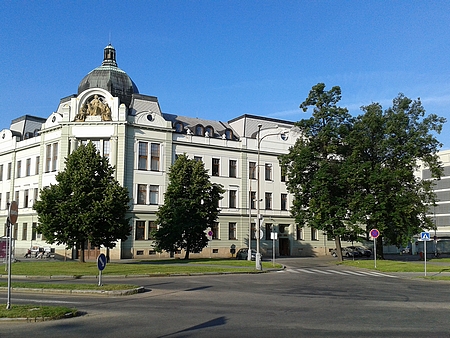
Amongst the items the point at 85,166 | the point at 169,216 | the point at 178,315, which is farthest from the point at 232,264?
the point at 178,315

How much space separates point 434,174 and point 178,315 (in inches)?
1491

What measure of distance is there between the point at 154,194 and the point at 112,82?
14.2 m

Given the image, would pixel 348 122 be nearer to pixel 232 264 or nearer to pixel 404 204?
pixel 404 204

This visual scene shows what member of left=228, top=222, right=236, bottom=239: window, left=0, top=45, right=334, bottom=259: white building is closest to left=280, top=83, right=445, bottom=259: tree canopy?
left=0, top=45, right=334, bottom=259: white building

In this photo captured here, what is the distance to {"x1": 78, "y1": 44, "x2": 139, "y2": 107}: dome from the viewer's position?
5500cm

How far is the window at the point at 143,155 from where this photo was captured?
53.2 m

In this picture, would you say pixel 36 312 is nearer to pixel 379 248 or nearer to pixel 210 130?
pixel 379 248

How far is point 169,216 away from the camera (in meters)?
44.1

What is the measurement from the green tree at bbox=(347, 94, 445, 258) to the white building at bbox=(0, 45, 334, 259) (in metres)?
10.4

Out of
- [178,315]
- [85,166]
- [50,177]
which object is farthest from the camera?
[50,177]

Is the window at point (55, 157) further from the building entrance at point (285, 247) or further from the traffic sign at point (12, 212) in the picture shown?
the traffic sign at point (12, 212)

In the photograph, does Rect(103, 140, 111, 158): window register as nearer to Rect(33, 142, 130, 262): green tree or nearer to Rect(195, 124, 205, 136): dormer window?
Rect(195, 124, 205, 136): dormer window

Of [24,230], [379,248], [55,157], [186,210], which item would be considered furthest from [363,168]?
[24,230]

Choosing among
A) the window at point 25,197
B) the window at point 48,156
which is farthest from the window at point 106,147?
the window at point 25,197
